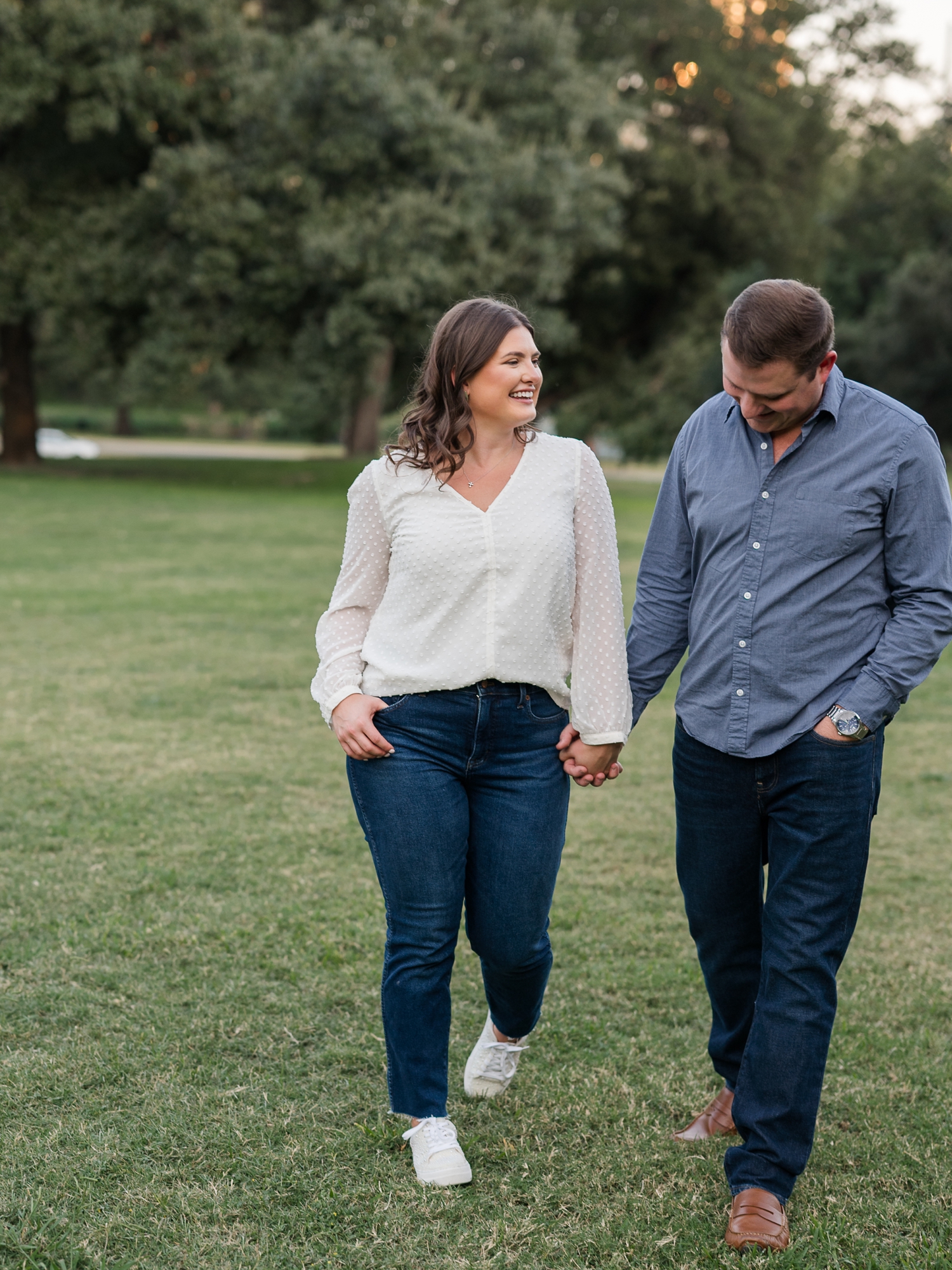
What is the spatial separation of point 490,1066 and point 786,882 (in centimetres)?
115

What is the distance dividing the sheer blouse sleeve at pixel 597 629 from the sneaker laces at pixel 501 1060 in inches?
40.6

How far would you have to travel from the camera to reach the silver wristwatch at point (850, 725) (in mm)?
2697

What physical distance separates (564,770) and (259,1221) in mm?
1260

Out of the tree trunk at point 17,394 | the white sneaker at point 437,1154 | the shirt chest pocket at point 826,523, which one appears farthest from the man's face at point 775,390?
the tree trunk at point 17,394

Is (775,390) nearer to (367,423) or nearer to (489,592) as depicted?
(489,592)

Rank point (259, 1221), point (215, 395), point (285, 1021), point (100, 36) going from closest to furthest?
point (259, 1221) → point (285, 1021) → point (100, 36) → point (215, 395)

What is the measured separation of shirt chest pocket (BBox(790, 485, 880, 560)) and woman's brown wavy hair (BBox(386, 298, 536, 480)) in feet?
2.32

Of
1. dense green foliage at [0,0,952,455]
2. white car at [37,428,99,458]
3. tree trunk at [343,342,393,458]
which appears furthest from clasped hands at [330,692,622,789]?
white car at [37,428,99,458]

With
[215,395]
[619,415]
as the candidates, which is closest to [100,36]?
[619,415]

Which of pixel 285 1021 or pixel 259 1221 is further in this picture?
pixel 285 1021

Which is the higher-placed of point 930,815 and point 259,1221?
point 259,1221

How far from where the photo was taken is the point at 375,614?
3.08 metres

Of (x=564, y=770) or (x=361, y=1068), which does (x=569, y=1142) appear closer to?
(x=361, y=1068)

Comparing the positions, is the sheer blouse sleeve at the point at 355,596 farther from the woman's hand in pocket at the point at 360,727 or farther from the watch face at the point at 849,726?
the watch face at the point at 849,726
